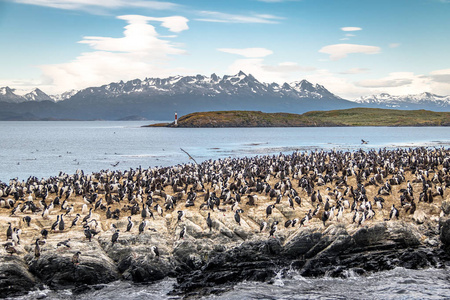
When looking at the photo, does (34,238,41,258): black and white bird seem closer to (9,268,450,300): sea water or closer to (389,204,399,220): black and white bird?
(9,268,450,300): sea water

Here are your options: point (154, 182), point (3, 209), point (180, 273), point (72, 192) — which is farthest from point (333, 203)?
point (3, 209)

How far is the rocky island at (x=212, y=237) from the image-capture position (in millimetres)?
20984

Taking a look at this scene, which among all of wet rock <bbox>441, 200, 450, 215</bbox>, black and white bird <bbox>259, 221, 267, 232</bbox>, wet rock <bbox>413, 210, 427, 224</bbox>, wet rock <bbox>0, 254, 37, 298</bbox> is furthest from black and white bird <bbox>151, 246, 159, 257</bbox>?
wet rock <bbox>441, 200, 450, 215</bbox>

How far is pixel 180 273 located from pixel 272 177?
18.3 meters

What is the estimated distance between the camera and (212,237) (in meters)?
24.1

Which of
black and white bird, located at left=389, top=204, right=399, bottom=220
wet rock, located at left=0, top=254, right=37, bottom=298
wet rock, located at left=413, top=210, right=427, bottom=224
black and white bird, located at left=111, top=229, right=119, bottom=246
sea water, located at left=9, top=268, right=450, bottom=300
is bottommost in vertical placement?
sea water, located at left=9, top=268, right=450, bottom=300

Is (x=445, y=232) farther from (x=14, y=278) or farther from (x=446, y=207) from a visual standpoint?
(x=14, y=278)

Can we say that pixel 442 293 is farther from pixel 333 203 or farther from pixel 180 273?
pixel 180 273

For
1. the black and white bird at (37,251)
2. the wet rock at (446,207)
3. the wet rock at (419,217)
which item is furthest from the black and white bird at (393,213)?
the black and white bird at (37,251)

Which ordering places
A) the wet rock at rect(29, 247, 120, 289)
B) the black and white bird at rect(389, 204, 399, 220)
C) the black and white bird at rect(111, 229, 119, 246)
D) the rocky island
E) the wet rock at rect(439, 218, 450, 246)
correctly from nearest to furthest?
1. the wet rock at rect(29, 247, 120, 289)
2. the rocky island
3. the black and white bird at rect(111, 229, 119, 246)
4. the wet rock at rect(439, 218, 450, 246)
5. the black and white bird at rect(389, 204, 399, 220)

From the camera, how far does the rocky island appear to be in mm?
20984

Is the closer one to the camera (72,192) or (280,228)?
(280,228)

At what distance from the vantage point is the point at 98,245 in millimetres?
22281

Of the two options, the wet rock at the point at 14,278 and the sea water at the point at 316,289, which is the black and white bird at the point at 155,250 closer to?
the sea water at the point at 316,289
